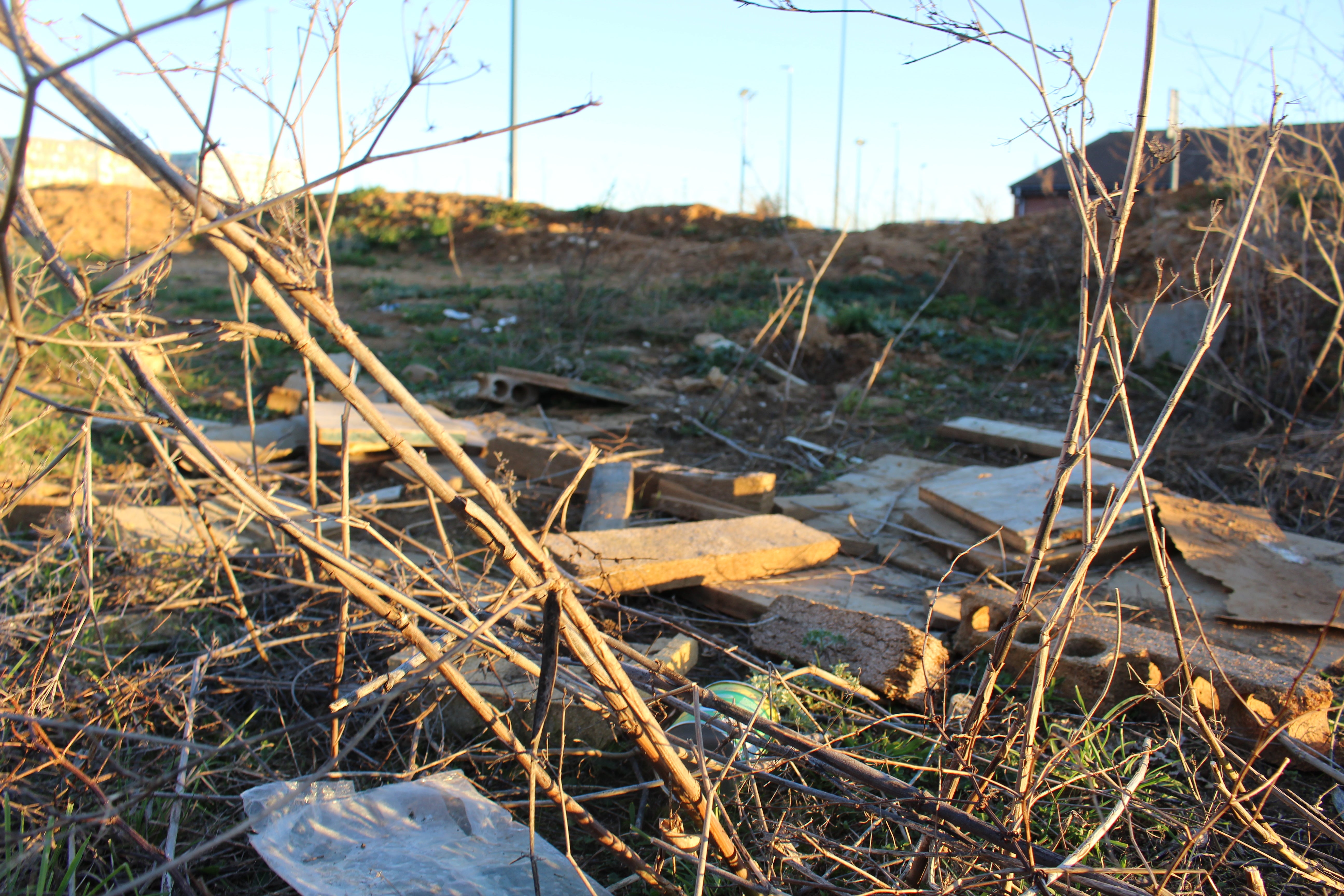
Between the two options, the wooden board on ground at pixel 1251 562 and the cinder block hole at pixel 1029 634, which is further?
the wooden board on ground at pixel 1251 562

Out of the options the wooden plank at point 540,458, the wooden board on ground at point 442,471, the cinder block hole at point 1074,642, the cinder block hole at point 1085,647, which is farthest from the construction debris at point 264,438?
the cinder block hole at point 1085,647

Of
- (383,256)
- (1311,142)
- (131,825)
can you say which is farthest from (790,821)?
(383,256)

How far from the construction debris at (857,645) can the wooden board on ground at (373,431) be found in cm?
250

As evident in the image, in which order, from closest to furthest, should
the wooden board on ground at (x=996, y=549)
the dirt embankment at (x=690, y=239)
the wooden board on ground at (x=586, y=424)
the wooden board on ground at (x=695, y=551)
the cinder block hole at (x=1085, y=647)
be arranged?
the cinder block hole at (x=1085, y=647) < the wooden board on ground at (x=695, y=551) < the wooden board on ground at (x=996, y=549) < the wooden board on ground at (x=586, y=424) < the dirt embankment at (x=690, y=239)

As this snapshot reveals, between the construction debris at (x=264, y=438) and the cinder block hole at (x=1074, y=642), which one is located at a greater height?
the construction debris at (x=264, y=438)

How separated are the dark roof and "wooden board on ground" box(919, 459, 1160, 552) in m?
1.40

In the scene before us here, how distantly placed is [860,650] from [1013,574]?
1.04m

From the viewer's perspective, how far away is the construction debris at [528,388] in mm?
6516

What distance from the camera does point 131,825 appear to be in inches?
74.0

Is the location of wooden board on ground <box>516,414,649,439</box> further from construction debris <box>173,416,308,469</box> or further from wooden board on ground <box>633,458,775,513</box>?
construction debris <box>173,416,308,469</box>

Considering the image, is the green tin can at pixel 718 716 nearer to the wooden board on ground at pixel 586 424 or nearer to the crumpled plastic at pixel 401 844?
the crumpled plastic at pixel 401 844

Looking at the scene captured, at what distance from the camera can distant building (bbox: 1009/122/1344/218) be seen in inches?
77.7

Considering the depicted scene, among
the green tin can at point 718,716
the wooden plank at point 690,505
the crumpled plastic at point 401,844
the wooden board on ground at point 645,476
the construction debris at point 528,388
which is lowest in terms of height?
the crumpled plastic at point 401,844

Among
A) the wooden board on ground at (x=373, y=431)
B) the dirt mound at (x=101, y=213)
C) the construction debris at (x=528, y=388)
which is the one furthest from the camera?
the dirt mound at (x=101, y=213)
